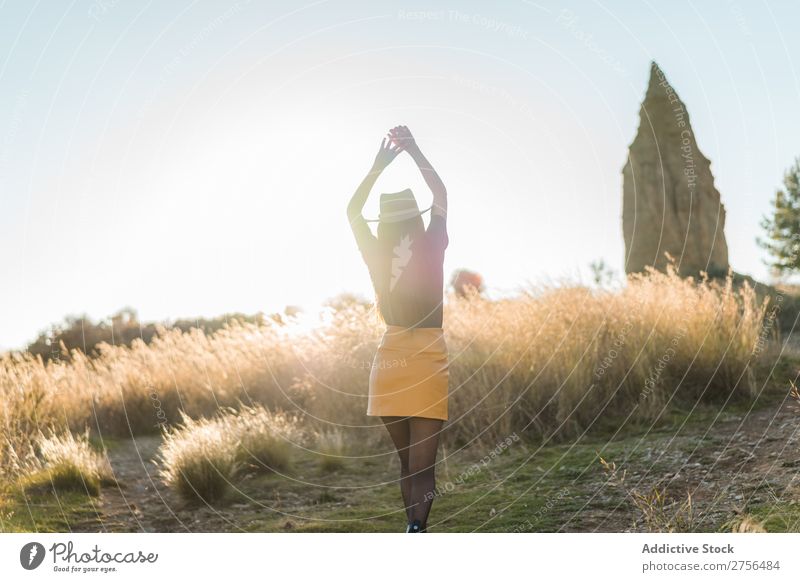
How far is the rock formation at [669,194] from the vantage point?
18062mm

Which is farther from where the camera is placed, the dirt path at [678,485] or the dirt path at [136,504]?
the dirt path at [136,504]

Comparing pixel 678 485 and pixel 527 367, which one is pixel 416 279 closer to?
pixel 678 485

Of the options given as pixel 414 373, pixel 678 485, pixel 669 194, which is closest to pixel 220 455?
pixel 414 373

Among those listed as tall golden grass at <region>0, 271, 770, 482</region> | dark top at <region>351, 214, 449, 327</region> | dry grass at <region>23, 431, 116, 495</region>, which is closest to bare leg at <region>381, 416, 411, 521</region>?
dark top at <region>351, 214, 449, 327</region>

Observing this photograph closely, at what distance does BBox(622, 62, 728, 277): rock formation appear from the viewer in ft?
59.3

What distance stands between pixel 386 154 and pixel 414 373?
1252mm

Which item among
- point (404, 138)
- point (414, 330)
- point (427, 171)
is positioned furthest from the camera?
point (404, 138)

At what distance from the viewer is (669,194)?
730 inches

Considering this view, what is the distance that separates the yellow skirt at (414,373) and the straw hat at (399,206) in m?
0.57

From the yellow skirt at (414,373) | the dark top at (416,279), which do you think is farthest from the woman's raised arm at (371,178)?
the yellow skirt at (414,373)

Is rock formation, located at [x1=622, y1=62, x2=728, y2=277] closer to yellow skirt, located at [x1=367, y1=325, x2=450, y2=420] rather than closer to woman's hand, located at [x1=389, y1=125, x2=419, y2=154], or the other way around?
woman's hand, located at [x1=389, y1=125, x2=419, y2=154]

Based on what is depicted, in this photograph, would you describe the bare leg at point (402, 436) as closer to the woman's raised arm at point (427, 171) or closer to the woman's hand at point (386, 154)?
the woman's raised arm at point (427, 171)
